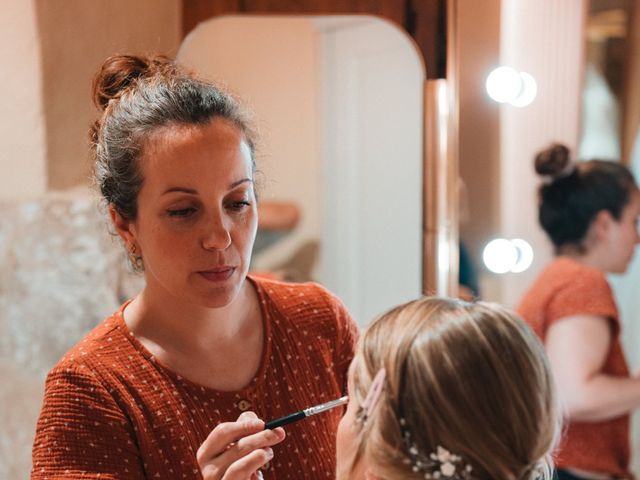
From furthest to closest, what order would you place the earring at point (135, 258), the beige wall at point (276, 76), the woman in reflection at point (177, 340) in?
the beige wall at point (276, 76), the earring at point (135, 258), the woman in reflection at point (177, 340)

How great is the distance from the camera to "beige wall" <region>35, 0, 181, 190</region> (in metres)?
1.58

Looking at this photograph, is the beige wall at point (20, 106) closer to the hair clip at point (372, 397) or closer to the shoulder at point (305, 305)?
the shoulder at point (305, 305)

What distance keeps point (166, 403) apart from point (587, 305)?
3.28ft

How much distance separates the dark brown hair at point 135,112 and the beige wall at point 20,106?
1.81 feet

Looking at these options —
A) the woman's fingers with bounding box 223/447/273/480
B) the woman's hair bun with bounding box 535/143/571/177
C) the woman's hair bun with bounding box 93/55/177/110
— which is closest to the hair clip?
the woman's fingers with bounding box 223/447/273/480

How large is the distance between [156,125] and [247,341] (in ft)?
1.05

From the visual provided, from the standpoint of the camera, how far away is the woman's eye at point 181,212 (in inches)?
39.1

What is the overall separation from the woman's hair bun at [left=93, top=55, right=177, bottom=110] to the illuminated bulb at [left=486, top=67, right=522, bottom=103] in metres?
0.83

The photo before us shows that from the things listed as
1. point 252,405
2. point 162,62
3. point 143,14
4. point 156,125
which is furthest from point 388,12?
point 252,405

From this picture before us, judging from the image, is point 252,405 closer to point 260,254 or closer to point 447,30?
point 260,254

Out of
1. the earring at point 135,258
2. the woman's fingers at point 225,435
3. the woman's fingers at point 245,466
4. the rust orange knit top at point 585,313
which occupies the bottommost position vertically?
the rust orange knit top at point 585,313

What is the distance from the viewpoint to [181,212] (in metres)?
1.00

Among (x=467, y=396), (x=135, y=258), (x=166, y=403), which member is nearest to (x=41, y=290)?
(x=135, y=258)

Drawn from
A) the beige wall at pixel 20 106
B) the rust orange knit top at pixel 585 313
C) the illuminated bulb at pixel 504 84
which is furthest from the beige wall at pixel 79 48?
the rust orange knit top at pixel 585 313
